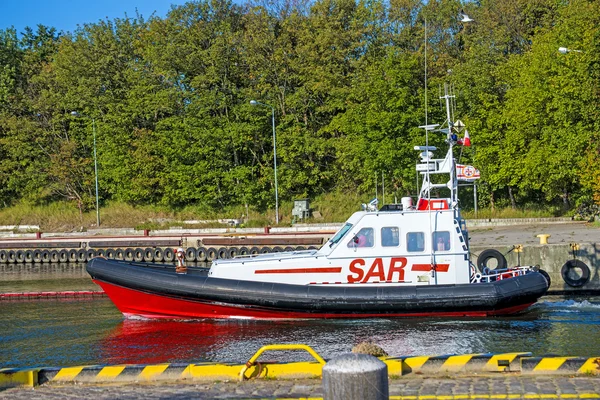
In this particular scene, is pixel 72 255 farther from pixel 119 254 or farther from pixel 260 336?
pixel 260 336

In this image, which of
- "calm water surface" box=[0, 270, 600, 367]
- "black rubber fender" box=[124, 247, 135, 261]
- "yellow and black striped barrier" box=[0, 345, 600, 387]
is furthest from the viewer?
"black rubber fender" box=[124, 247, 135, 261]

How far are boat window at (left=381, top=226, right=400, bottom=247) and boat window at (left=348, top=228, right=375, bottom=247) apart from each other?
260 millimetres

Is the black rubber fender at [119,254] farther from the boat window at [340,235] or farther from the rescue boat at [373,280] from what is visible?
the boat window at [340,235]

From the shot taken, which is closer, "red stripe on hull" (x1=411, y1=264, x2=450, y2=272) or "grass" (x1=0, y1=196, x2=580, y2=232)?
"red stripe on hull" (x1=411, y1=264, x2=450, y2=272)

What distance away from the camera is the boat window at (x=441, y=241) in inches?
661

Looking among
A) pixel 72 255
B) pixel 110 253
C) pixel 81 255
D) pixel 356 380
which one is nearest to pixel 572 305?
pixel 356 380

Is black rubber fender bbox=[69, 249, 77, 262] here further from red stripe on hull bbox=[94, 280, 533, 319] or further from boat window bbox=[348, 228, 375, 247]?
boat window bbox=[348, 228, 375, 247]

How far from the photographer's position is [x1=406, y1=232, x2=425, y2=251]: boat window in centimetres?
1683

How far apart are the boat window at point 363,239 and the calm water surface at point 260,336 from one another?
5.81 feet

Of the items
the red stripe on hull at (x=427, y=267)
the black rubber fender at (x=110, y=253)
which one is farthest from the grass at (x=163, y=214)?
the red stripe on hull at (x=427, y=267)

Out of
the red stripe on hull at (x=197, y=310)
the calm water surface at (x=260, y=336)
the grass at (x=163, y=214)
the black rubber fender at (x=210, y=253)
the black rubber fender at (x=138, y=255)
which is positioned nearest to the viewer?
the calm water surface at (x=260, y=336)

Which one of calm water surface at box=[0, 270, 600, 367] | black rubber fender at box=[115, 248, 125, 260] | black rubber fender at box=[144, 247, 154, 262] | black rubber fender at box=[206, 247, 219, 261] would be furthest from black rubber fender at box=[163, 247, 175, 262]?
calm water surface at box=[0, 270, 600, 367]

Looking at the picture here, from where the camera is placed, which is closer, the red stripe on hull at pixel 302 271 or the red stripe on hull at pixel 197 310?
the red stripe on hull at pixel 197 310

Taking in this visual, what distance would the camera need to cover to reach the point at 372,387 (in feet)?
19.5
